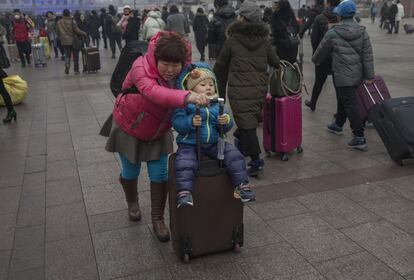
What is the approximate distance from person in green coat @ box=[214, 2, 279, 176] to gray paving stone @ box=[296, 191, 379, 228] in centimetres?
84

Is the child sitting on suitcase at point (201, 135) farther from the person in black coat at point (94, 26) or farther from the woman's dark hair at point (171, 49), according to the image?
the person in black coat at point (94, 26)

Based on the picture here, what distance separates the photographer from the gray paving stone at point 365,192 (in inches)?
171

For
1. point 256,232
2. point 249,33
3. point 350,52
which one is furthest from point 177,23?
point 256,232

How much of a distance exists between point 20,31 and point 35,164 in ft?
35.9

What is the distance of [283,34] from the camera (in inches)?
270

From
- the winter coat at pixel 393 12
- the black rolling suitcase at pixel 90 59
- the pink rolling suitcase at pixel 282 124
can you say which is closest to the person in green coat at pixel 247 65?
the pink rolling suitcase at pixel 282 124

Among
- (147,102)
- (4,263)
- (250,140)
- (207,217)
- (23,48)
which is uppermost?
(147,102)

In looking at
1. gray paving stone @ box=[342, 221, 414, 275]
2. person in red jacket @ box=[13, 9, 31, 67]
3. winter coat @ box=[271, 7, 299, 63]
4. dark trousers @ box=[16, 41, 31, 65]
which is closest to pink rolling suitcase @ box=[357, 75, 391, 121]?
winter coat @ box=[271, 7, 299, 63]

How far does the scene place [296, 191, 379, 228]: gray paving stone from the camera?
12.7 feet

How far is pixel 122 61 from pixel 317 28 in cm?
520

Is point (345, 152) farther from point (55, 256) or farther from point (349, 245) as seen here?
point (55, 256)

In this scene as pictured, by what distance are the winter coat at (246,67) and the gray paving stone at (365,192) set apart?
1.14 meters

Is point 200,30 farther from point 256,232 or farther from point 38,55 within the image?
point 256,232

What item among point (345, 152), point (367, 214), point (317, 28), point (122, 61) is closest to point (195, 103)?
point (122, 61)
